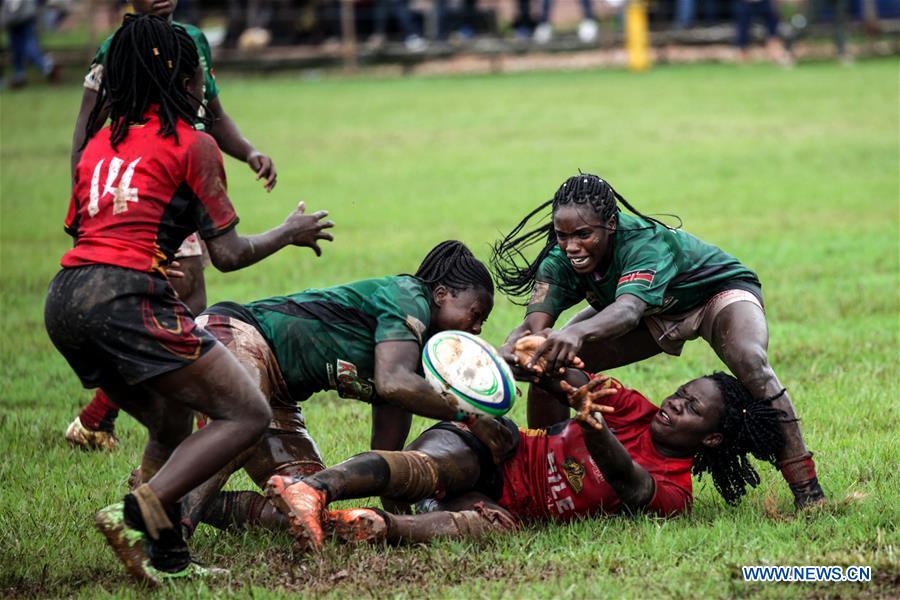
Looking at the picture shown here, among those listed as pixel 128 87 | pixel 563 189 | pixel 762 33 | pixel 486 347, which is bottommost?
pixel 762 33

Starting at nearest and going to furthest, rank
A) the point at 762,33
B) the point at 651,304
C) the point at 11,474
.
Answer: the point at 651,304 < the point at 11,474 < the point at 762,33

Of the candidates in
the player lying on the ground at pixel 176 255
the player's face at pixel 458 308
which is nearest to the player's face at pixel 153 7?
the player lying on the ground at pixel 176 255

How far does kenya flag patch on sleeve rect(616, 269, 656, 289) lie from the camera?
17.5ft

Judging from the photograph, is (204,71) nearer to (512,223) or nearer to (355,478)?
(355,478)

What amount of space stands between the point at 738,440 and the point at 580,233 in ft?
3.31

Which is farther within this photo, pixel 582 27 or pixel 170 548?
pixel 582 27

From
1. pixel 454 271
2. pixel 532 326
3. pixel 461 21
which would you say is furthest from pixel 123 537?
pixel 461 21

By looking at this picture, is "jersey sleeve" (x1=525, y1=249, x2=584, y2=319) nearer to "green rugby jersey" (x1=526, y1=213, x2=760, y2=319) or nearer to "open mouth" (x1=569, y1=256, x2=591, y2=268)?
"green rugby jersey" (x1=526, y1=213, x2=760, y2=319)

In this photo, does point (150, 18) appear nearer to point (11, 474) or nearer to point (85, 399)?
point (11, 474)

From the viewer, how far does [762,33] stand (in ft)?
96.8

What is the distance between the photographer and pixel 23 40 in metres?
28.0

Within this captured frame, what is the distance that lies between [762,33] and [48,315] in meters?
26.9

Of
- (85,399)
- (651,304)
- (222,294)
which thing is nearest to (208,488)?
(651,304)

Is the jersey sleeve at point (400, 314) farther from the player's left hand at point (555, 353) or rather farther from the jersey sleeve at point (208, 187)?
the jersey sleeve at point (208, 187)
